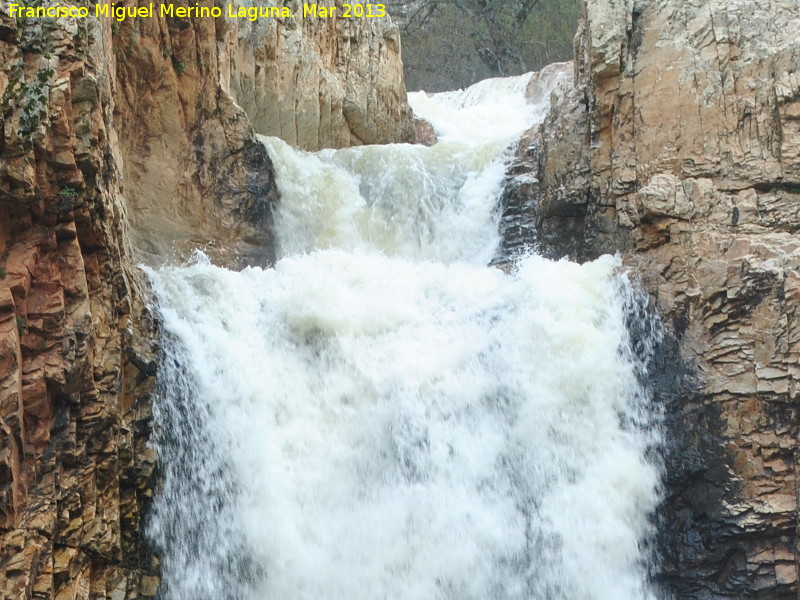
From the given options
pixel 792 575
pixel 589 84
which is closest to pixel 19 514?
Answer: pixel 792 575

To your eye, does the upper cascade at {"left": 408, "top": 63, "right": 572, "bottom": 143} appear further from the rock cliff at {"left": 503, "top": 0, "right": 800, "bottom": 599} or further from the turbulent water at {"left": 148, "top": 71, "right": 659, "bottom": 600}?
the turbulent water at {"left": 148, "top": 71, "right": 659, "bottom": 600}

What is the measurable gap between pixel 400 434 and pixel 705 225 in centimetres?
462

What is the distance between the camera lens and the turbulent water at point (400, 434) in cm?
905

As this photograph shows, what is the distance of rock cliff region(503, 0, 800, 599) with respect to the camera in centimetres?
990

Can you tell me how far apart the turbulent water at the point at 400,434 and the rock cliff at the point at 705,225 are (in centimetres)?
59

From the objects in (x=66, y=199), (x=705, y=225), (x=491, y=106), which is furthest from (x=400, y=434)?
(x=491, y=106)

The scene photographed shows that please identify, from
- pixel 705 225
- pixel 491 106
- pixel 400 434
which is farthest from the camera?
pixel 491 106

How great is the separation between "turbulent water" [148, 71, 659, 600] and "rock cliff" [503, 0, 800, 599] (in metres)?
0.59

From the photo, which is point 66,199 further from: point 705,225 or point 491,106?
point 491,106

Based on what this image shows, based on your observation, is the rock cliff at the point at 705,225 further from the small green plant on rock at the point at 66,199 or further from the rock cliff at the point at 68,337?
the small green plant on rock at the point at 66,199

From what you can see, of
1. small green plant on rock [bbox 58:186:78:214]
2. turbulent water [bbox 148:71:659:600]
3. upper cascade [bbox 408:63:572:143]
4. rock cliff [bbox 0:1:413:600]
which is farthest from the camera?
upper cascade [bbox 408:63:572:143]

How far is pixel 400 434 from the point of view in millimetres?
10078

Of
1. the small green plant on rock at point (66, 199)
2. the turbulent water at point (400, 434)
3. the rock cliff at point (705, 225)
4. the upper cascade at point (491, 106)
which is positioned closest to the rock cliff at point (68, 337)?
the small green plant on rock at point (66, 199)

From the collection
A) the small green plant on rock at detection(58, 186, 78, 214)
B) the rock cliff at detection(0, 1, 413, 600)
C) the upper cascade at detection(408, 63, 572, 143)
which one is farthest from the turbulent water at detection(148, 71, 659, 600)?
the upper cascade at detection(408, 63, 572, 143)
